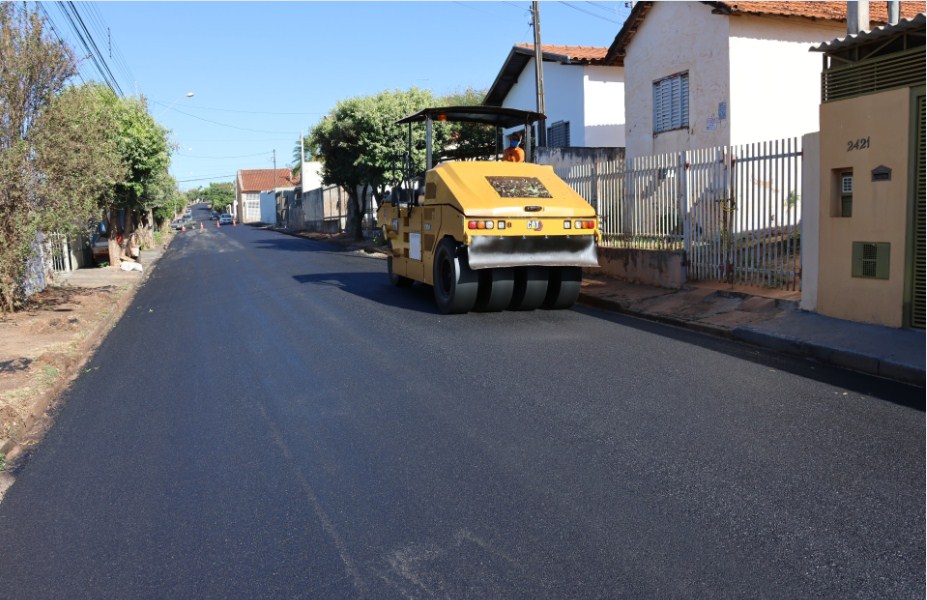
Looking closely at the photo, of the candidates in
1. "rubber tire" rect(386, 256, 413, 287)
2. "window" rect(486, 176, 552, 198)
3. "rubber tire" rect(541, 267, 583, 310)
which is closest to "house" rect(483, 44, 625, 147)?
"rubber tire" rect(386, 256, 413, 287)

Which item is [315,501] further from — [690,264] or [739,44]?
[739,44]

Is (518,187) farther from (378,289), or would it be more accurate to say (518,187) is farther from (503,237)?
(378,289)

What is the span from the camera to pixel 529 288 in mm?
11219

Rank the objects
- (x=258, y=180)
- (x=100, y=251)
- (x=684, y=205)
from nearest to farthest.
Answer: (x=684, y=205) < (x=100, y=251) < (x=258, y=180)

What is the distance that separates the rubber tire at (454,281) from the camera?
10914 millimetres

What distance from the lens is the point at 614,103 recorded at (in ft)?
78.9

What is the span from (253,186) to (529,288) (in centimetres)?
9871

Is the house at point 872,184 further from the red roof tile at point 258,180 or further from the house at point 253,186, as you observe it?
the red roof tile at point 258,180

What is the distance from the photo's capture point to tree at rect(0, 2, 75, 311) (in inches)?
459

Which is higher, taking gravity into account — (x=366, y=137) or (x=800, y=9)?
(x=800, y=9)

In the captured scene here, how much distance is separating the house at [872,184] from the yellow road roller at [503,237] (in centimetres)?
305

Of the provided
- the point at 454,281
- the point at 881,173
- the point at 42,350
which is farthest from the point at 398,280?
the point at 881,173

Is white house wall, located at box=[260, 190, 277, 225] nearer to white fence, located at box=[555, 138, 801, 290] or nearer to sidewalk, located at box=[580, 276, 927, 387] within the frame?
white fence, located at box=[555, 138, 801, 290]

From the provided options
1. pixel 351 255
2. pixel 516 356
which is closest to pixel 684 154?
pixel 516 356
